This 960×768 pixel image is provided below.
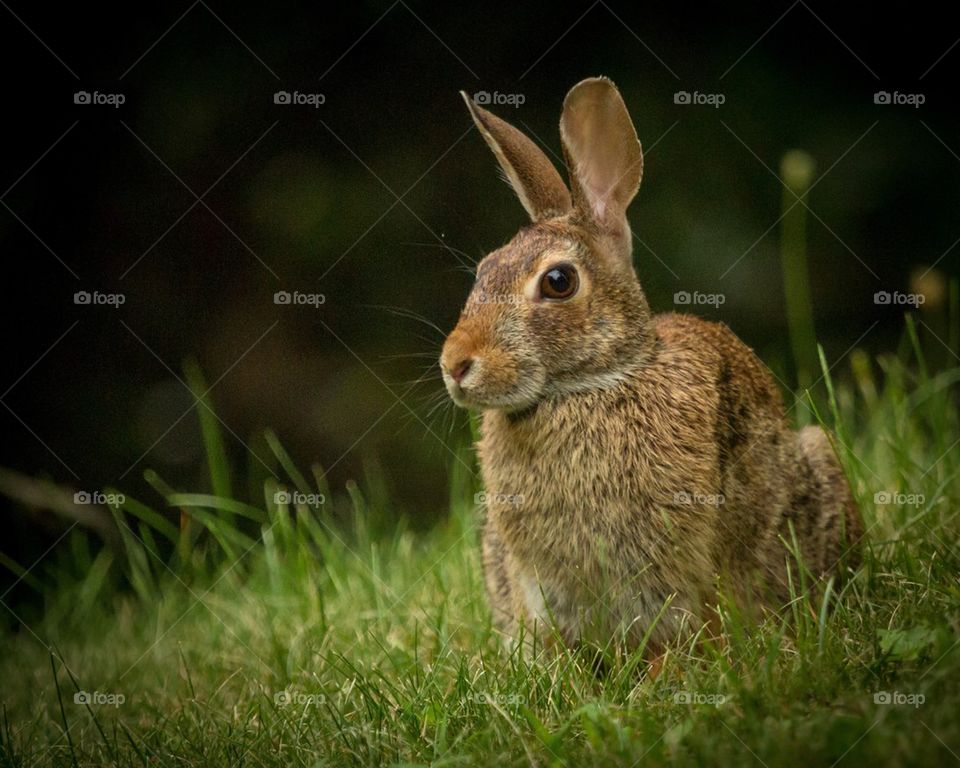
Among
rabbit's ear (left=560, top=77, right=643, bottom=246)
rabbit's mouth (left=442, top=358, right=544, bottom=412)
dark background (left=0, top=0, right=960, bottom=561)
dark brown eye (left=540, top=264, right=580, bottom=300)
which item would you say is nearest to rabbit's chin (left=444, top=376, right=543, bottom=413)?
rabbit's mouth (left=442, top=358, right=544, bottom=412)

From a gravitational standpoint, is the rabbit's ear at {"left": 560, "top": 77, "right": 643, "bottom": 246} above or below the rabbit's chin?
above

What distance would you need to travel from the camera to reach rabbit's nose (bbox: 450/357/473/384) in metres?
3.05

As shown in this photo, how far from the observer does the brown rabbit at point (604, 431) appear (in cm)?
314

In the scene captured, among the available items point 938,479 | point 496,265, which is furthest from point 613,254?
point 938,479

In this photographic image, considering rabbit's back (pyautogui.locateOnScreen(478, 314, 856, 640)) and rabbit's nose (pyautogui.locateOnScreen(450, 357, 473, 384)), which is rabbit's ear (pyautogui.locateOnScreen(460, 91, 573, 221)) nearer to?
rabbit's back (pyautogui.locateOnScreen(478, 314, 856, 640))

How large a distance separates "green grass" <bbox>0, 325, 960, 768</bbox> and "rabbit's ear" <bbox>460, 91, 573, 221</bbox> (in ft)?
3.29

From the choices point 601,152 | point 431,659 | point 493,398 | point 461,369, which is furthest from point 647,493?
point 601,152

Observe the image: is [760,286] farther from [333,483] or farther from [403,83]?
[333,483]

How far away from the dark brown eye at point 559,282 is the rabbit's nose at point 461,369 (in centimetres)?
30

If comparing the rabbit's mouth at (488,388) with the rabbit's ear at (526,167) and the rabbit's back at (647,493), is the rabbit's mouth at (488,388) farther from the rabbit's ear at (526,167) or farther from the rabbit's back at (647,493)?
the rabbit's ear at (526,167)

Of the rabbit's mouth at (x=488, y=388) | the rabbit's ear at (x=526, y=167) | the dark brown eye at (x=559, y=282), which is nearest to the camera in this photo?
the rabbit's mouth at (x=488, y=388)

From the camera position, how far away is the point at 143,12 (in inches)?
172

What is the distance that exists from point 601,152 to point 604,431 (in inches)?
31.1

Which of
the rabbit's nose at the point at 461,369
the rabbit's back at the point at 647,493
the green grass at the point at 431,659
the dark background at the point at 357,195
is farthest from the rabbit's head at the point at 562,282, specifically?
the dark background at the point at 357,195
